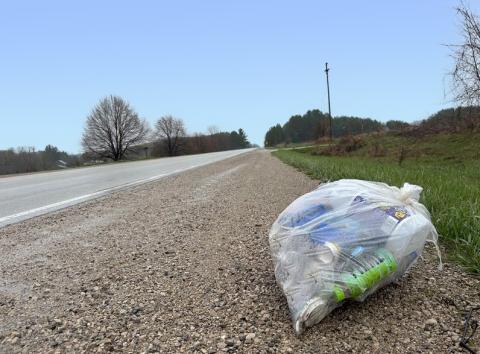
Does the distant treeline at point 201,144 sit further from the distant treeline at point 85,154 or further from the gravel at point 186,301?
the gravel at point 186,301

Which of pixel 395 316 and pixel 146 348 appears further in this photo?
pixel 395 316

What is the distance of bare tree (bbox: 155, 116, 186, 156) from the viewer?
95000 mm

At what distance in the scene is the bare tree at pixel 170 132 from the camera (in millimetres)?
95000

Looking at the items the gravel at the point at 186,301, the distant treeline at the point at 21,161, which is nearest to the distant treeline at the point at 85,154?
the distant treeline at the point at 21,161

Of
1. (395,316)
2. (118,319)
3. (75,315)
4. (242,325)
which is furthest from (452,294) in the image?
(75,315)

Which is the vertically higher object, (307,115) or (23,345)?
(307,115)

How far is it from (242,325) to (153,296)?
2.11 ft

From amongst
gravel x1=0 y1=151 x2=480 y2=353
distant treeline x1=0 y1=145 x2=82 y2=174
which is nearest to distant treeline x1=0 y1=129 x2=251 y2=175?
distant treeline x1=0 y1=145 x2=82 y2=174

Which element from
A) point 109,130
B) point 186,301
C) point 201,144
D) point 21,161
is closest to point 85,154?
point 109,130

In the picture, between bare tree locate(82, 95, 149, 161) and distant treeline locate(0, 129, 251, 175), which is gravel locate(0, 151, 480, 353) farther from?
bare tree locate(82, 95, 149, 161)

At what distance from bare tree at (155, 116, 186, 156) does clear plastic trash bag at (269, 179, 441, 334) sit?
93803 millimetres

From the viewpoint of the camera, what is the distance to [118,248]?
3.32m

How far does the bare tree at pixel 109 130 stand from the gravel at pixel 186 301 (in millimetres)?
65136

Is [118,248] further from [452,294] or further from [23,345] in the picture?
[452,294]
